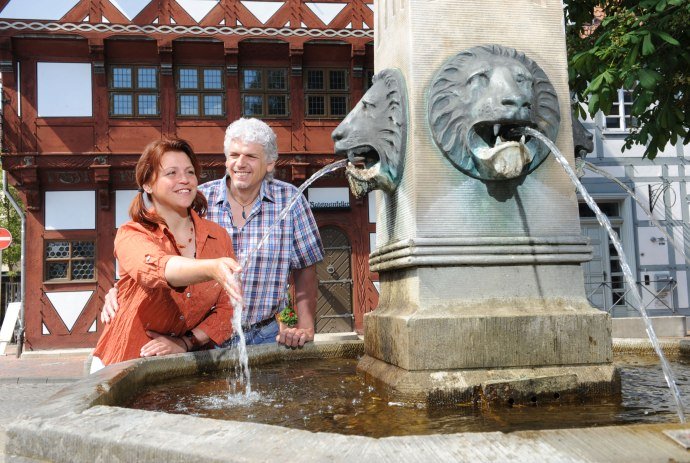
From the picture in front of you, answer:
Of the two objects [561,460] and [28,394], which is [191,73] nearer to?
[28,394]

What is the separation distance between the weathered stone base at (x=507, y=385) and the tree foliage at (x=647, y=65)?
3696 mm

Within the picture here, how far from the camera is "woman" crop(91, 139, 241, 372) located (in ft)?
7.59

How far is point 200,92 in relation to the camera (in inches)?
604

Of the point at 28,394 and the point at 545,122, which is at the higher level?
the point at 545,122

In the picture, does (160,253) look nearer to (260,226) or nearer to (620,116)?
(260,226)

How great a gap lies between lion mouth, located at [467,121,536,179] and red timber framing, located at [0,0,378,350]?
12.5 meters

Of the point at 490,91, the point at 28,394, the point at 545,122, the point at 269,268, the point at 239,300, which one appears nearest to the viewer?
the point at 239,300

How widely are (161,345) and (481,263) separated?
128 centimetres

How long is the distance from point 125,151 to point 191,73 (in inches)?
89.1

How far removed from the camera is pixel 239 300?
205 centimetres

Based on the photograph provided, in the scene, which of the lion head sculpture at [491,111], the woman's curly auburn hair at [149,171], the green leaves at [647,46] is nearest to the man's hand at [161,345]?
the woman's curly auburn hair at [149,171]

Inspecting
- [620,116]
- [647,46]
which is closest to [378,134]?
[647,46]

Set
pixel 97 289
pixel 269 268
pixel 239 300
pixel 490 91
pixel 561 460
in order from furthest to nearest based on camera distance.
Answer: pixel 97 289
pixel 269 268
pixel 490 91
pixel 239 300
pixel 561 460

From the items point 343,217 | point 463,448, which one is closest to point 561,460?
point 463,448
